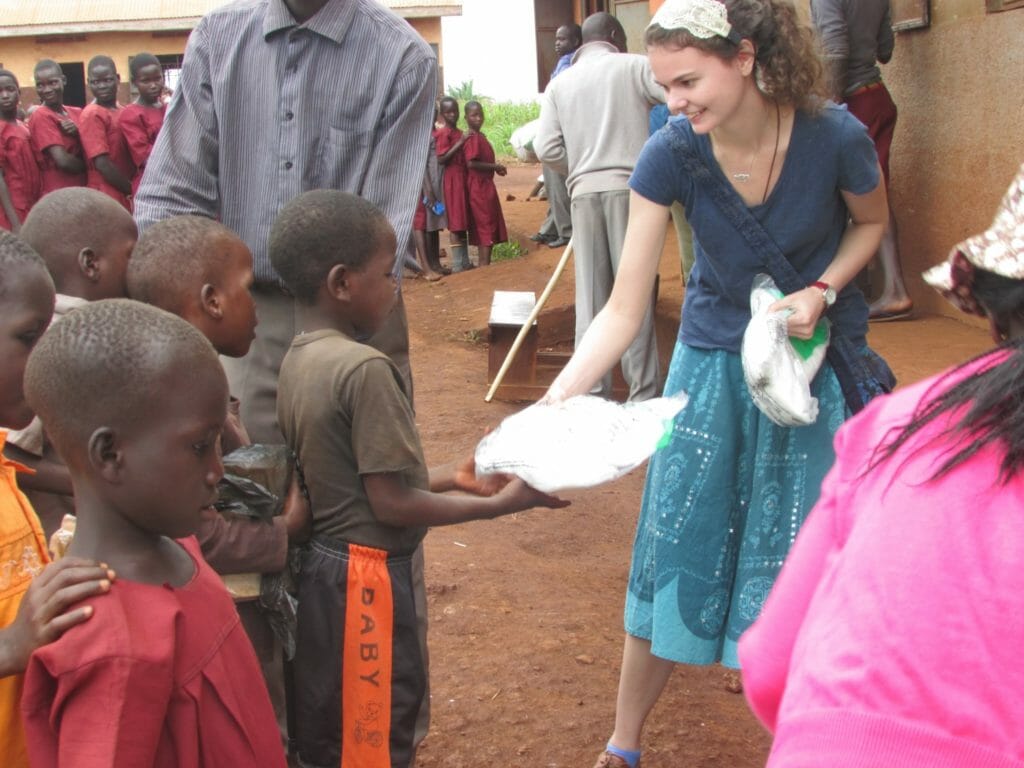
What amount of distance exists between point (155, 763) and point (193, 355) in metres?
0.59

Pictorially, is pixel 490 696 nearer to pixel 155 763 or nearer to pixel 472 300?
pixel 155 763

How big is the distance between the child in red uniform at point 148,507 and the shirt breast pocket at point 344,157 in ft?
4.95

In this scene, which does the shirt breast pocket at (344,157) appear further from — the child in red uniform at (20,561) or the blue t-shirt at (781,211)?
the child in red uniform at (20,561)

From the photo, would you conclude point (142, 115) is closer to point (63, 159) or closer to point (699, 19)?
point (63, 159)

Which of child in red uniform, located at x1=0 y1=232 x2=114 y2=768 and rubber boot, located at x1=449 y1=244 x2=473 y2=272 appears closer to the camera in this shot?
child in red uniform, located at x1=0 y1=232 x2=114 y2=768

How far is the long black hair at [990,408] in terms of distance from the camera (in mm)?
1174

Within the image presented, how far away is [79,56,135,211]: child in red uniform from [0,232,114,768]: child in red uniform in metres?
7.65

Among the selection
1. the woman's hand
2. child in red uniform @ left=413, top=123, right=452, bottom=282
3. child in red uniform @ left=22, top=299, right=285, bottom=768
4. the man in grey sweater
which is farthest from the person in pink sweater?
child in red uniform @ left=413, top=123, right=452, bottom=282

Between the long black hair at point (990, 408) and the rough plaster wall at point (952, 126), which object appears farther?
the rough plaster wall at point (952, 126)

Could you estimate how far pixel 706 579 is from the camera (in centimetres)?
301

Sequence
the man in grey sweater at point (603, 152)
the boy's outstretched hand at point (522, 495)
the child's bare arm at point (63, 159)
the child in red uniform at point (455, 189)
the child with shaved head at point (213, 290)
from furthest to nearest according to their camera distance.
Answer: the child in red uniform at point (455, 189) → the child's bare arm at point (63, 159) → the man in grey sweater at point (603, 152) → the child with shaved head at point (213, 290) → the boy's outstretched hand at point (522, 495)

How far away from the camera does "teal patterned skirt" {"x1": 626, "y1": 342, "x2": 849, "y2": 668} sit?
2.94m

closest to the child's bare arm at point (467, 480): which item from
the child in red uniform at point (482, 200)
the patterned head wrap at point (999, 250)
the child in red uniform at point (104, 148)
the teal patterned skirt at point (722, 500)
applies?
the teal patterned skirt at point (722, 500)

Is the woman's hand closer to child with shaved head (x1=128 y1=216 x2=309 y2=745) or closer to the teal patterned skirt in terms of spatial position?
the teal patterned skirt
